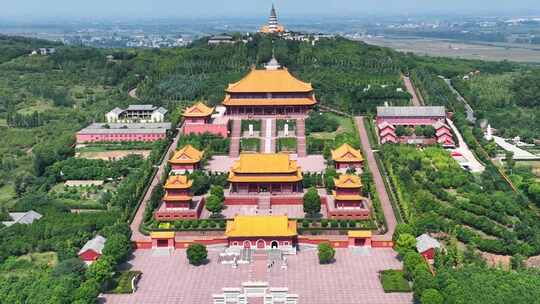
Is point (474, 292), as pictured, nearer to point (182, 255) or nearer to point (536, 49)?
point (182, 255)

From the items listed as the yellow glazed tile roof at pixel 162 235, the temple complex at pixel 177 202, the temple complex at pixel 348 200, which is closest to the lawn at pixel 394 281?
the temple complex at pixel 348 200

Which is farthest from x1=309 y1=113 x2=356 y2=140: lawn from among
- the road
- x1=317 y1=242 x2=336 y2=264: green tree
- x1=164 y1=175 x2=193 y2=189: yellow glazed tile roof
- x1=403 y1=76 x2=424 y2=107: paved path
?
x1=317 y1=242 x2=336 y2=264: green tree

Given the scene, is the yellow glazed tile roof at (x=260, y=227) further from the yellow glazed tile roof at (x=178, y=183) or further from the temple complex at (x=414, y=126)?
the temple complex at (x=414, y=126)

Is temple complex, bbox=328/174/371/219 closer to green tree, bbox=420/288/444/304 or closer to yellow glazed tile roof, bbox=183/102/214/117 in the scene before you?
green tree, bbox=420/288/444/304

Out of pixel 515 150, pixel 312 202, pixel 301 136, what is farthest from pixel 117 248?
pixel 515 150

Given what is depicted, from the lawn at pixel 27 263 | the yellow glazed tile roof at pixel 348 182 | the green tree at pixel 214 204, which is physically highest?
the yellow glazed tile roof at pixel 348 182
